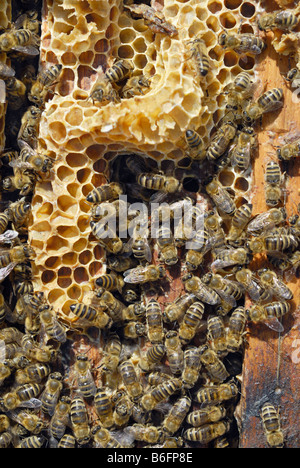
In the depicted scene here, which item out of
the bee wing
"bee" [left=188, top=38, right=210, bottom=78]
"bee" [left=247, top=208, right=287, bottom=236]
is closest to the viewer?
"bee" [left=188, top=38, right=210, bottom=78]

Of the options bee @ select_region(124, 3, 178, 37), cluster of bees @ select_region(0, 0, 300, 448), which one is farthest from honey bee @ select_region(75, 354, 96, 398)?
bee @ select_region(124, 3, 178, 37)

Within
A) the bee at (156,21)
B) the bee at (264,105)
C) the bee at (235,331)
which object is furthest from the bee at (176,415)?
the bee at (156,21)

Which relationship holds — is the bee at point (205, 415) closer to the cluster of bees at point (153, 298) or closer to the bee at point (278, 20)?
the cluster of bees at point (153, 298)

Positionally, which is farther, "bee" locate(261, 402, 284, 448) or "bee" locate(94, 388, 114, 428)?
"bee" locate(94, 388, 114, 428)

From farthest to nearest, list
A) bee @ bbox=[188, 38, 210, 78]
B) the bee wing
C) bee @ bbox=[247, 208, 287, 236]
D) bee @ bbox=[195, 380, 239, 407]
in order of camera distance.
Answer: the bee wing, bee @ bbox=[195, 380, 239, 407], bee @ bbox=[247, 208, 287, 236], bee @ bbox=[188, 38, 210, 78]

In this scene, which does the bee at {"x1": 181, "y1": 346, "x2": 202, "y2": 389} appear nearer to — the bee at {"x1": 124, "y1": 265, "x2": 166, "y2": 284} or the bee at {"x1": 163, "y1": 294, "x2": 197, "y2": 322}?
the bee at {"x1": 163, "y1": 294, "x2": 197, "y2": 322}

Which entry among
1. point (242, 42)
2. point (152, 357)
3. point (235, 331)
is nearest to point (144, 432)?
point (152, 357)
